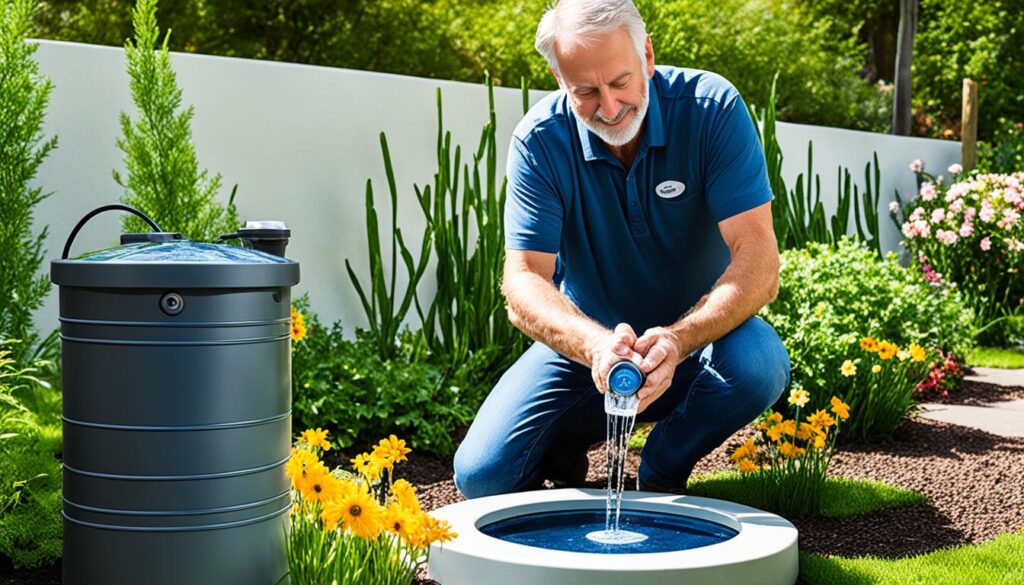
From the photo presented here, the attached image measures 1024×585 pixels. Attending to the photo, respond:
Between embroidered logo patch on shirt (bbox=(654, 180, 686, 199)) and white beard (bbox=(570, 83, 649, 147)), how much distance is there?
168mm

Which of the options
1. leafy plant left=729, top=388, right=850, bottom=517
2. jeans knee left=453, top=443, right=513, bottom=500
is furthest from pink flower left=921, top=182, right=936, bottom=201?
jeans knee left=453, top=443, right=513, bottom=500

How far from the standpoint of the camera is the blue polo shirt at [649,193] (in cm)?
295

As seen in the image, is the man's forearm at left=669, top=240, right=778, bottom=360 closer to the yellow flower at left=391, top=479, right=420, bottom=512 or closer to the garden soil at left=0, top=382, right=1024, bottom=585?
the garden soil at left=0, top=382, right=1024, bottom=585

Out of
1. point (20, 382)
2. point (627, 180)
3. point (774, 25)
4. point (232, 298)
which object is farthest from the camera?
point (774, 25)

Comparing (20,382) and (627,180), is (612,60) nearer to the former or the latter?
(627,180)

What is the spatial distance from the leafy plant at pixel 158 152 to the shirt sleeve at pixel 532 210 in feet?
4.26

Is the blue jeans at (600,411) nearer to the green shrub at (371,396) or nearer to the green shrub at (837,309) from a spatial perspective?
the green shrub at (371,396)

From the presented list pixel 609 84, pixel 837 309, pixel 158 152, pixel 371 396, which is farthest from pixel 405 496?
pixel 837 309

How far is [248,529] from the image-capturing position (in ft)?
6.67

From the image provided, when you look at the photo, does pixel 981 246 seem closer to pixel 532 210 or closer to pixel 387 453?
pixel 532 210

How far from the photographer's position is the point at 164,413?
1.93m

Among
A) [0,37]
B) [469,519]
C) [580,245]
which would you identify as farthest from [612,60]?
A: [0,37]

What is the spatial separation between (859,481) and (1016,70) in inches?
555

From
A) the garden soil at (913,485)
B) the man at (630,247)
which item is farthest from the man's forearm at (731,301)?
the garden soil at (913,485)
